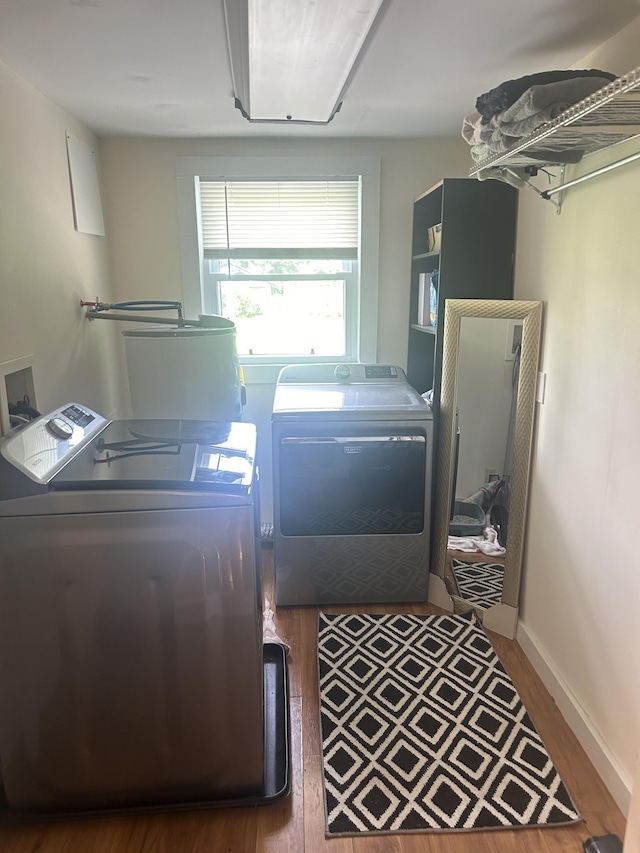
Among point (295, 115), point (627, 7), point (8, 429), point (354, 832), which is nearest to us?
point (627, 7)

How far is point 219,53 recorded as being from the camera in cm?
175

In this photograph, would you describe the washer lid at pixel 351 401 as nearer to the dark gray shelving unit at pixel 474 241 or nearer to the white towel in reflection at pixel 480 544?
the dark gray shelving unit at pixel 474 241

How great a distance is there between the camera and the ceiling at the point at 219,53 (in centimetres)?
148

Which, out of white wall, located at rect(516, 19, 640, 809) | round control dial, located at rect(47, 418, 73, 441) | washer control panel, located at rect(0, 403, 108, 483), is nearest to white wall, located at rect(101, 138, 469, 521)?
white wall, located at rect(516, 19, 640, 809)

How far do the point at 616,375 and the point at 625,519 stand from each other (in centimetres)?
41

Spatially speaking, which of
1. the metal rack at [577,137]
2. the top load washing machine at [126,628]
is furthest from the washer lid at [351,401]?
the metal rack at [577,137]

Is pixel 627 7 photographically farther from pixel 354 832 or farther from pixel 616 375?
pixel 354 832

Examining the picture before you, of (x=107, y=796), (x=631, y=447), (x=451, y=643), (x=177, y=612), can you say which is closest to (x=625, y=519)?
(x=631, y=447)

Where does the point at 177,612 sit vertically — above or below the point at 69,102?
below

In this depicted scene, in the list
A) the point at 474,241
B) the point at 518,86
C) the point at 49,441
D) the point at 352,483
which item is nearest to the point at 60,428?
the point at 49,441

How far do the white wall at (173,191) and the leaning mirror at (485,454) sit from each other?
2.67 ft

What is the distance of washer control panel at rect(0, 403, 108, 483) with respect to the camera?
4.88ft

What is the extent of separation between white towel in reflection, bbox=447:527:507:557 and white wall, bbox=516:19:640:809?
0.19 metres

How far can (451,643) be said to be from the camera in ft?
7.82
